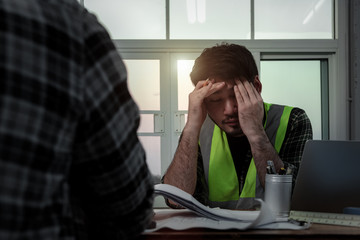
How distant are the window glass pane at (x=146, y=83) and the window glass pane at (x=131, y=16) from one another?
0.28m

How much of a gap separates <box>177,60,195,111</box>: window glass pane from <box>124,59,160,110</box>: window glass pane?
8.1 inches

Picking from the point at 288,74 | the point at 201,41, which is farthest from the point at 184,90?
the point at 288,74

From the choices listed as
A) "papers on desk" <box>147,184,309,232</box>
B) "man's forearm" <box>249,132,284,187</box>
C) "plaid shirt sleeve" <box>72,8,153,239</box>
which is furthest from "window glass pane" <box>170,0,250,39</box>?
"plaid shirt sleeve" <box>72,8,153,239</box>

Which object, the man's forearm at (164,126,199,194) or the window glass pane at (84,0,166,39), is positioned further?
the window glass pane at (84,0,166,39)

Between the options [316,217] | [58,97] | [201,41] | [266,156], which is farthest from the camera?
[201,41]

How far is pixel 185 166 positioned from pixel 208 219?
55 centimetres

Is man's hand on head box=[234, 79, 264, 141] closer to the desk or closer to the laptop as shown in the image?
the laptop

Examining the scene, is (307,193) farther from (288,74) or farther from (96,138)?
(288,74)

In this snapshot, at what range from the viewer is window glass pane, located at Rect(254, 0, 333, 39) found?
3557mm

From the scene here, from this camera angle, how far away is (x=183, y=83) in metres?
3.53

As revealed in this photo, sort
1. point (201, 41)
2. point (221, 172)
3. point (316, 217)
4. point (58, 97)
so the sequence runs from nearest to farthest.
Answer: point (58, 97)
point (316, 217)
point (221, 172)
point (201, 41)

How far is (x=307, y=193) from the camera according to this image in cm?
105

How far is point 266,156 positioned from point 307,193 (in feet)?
1.16

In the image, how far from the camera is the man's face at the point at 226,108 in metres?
1.62
